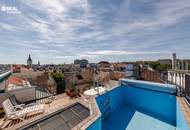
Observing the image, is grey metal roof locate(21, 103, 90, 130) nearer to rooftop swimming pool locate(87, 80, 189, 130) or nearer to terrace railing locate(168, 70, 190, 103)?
rooftop swimming pool locate(87, 80, 189, 130)

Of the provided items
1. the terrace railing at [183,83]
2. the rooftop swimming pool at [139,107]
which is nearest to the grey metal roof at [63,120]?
the rooftop swimming pool at [139,107]

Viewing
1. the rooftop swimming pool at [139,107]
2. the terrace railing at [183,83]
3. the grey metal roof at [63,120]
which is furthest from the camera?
the rooftop swimming pool at [139,107]

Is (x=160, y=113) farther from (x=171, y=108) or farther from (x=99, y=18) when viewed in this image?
(x=99, y=18)

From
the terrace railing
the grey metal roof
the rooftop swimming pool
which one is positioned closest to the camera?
the grey metal roof

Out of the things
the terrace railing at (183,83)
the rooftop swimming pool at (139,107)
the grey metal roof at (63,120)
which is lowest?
the rooftop swimming pool at (139,107)

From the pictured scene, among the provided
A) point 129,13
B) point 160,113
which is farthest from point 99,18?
point 160,113

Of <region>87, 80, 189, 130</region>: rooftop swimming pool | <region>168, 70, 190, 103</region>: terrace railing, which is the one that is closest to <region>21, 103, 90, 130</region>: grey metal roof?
<region>87, 80, 189, 130</region>: rooftop swimming pool

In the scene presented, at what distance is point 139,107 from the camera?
8.12 meters

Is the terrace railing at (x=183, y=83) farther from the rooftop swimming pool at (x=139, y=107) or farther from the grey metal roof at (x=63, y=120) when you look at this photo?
the grey metal roof at (x=63, y=120)

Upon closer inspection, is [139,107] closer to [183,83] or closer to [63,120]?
[183,83]

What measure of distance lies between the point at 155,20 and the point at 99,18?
374 centimetres

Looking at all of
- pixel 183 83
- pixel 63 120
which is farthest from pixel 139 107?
pixel 63 120

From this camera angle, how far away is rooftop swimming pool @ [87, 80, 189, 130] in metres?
6.16

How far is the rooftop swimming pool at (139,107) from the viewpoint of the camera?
6.16 meters
